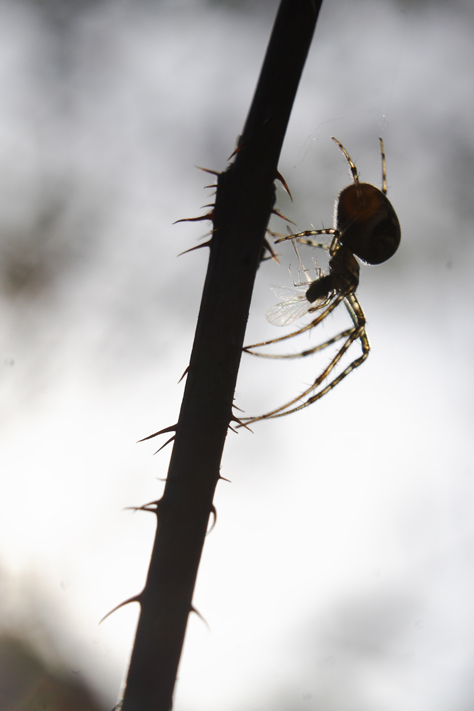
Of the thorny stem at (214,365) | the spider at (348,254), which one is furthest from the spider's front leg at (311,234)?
the thorny stem at (214,365)

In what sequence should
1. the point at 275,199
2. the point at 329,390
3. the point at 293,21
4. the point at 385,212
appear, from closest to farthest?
the point at 293,21, the point at 275,199, the point at 329,390, the point at 385,212

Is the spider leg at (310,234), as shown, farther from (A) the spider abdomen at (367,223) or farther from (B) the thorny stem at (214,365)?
(B) the thorny stem at (214,365)

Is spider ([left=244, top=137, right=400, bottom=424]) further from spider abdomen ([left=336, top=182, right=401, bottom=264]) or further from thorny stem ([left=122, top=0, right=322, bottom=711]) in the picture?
thorny stem ([left=122, top=0, right=322, bottom=711])

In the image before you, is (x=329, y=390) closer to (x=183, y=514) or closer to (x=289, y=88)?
(x=183, y=514)

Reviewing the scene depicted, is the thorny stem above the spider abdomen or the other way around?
the other way around

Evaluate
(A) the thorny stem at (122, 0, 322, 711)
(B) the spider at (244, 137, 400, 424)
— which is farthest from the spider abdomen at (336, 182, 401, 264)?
(A) the thorny stem at (122, 0, 322, 711)

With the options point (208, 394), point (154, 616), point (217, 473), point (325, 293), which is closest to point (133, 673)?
point (154, 616)

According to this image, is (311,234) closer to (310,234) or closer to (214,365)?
(310,234)

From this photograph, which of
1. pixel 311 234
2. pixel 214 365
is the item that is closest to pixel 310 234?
pixel 311 234
